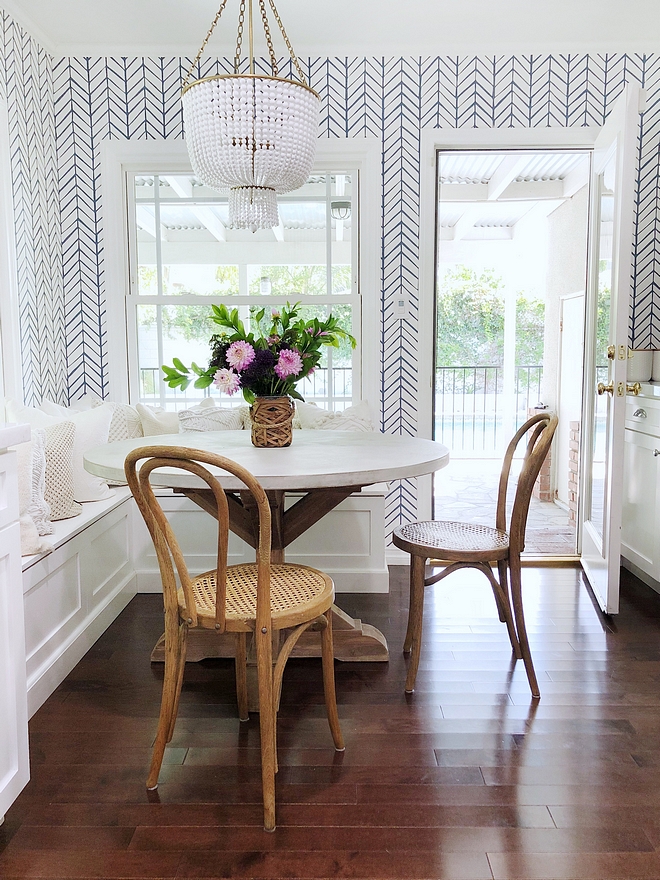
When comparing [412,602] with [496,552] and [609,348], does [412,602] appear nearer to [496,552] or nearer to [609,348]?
[496,552]

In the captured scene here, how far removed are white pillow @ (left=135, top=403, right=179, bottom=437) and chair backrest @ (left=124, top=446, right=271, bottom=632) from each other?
183cm

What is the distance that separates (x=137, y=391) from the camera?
4008 mm

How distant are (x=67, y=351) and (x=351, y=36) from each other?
222 centimetres

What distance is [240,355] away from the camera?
7.62ft

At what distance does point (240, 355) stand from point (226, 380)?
0.32ft

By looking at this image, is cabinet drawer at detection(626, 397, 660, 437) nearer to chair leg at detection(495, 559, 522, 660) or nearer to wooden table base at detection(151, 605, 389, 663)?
chair leg at detection(495, 559, 522, 660)

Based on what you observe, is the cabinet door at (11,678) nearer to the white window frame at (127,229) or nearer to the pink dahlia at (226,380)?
the pink dahlia at (226,380)

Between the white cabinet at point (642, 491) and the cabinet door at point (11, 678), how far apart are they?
276 cm

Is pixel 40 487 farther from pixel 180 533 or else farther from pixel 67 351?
pixel 67 351

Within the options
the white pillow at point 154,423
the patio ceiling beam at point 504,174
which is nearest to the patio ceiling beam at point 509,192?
the patio ceiling beam at point 504,174

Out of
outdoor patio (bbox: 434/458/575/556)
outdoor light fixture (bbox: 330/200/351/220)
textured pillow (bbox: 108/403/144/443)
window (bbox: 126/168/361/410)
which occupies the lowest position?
outdoor patio (bbox: 434/458/575/556)

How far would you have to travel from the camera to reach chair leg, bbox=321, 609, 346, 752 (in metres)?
1.97

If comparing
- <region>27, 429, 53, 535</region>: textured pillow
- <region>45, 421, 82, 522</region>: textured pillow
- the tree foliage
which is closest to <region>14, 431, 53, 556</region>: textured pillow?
<region>27, 429, 53, 535</region>: textured pillow

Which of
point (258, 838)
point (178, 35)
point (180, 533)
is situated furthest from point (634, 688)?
point (178, 35)
